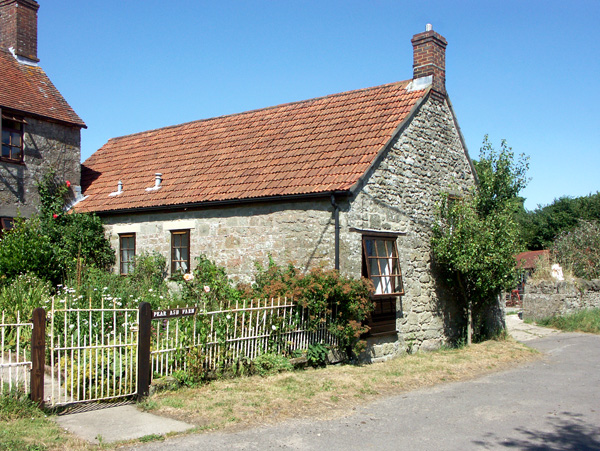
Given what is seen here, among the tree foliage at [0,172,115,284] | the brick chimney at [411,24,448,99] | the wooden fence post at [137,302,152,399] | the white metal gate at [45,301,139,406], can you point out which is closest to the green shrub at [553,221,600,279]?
the brick chimney at [411,24,448,99]

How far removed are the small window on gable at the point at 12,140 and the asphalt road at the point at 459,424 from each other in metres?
11.6

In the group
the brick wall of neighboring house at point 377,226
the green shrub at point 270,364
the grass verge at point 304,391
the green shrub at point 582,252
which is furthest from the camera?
the green shrub at point 582,252

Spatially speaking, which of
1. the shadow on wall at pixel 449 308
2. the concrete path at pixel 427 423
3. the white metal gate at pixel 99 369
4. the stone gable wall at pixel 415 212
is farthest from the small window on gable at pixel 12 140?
the shadow on wall at pixel 449 308

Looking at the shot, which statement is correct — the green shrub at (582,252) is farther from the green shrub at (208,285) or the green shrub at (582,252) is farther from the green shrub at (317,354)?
the green shrub at (208,285)

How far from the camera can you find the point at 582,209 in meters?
48.4

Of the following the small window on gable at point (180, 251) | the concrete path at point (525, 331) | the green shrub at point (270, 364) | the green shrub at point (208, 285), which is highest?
the small window on gable at point (180, 251)

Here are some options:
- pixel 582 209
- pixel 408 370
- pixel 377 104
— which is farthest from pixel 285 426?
pixel 582 209

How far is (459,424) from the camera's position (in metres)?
7.22

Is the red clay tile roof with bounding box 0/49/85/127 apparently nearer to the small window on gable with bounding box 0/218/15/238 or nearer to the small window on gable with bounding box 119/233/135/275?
the small window on gable with bounding box 0/218/15/238

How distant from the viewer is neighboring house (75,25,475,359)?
11648mm

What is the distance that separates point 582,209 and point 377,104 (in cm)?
4127

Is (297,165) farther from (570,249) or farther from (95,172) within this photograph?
(570,249)

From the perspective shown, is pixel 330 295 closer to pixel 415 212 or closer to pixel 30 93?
pixel 415 212

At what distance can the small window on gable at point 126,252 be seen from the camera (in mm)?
15344
